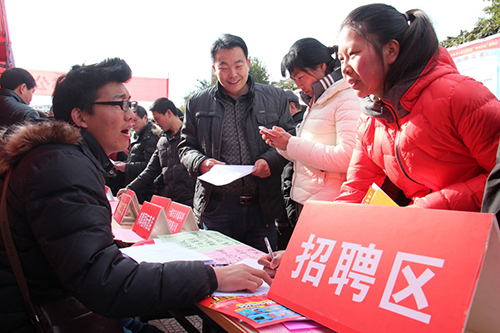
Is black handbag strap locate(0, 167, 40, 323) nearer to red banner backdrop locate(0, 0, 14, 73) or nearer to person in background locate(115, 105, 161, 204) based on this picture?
red banner backdrop locate(0, 0, 14, 73)

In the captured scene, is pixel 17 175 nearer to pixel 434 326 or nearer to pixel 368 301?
pixel 368 301

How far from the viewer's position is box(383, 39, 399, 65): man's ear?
1291 millimetres

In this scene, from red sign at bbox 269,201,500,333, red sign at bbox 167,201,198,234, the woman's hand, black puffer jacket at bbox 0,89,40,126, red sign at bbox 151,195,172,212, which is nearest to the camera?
red sign at bbox 269,201,500,333

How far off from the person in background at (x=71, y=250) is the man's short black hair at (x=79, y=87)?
192 millimetres

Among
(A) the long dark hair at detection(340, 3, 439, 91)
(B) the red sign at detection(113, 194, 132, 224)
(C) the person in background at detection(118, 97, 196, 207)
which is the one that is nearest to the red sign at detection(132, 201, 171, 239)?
(B) the red sign at detection(113, 194, 132, 224)

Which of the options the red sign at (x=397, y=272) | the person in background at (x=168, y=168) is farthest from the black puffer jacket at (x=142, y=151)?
the red sign at (x=397, y=272)

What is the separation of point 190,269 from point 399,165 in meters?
0.85

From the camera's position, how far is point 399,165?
1349 mm

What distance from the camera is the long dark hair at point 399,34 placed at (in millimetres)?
1245

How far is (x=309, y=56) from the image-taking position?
2090 millimetres

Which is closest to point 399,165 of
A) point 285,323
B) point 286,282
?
point 286,282

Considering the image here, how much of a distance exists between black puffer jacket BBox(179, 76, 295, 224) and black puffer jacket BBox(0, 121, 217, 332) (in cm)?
121

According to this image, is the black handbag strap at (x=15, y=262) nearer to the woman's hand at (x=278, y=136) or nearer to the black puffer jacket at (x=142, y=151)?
the woman's hand at (x=278, y=136)

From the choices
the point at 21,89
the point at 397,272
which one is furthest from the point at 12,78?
the point at 397,272
